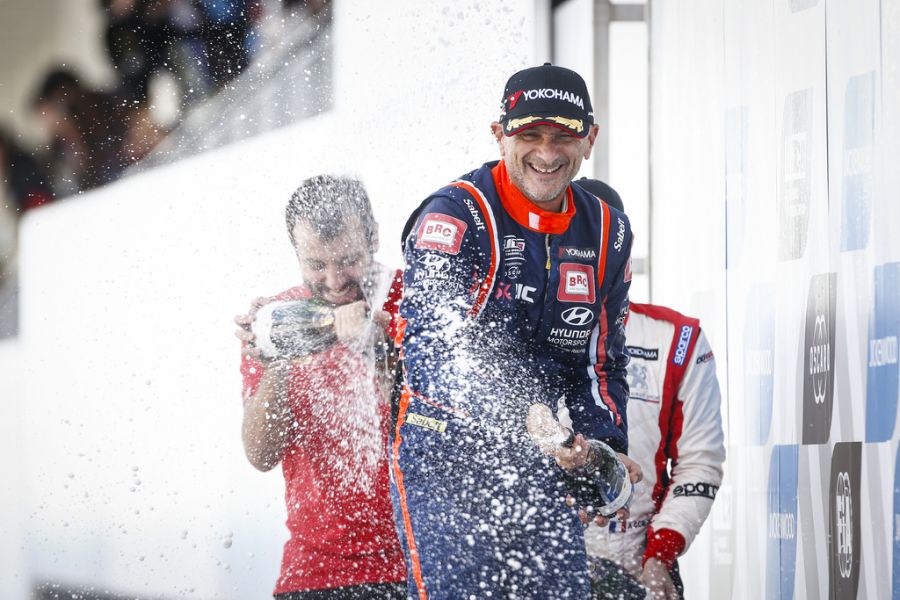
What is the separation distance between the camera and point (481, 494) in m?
2.09

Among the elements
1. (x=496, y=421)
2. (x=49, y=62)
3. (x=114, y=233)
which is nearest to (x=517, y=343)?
(x=496, y=421)

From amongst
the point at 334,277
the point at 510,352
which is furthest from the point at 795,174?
the point at 334,277

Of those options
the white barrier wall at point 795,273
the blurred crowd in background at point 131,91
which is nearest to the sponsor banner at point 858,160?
the white barrier wall at point 795,273

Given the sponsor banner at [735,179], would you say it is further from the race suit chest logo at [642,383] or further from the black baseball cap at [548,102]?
the black baseball cap at [548,102]

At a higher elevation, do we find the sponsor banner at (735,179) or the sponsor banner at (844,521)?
the sponsor banner at (735,179)

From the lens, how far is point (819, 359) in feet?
8.52

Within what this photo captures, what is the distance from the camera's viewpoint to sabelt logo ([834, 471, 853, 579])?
2402 mm

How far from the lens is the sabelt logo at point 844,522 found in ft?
7.88

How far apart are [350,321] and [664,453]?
871 millimetres

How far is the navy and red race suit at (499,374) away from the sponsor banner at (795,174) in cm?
58

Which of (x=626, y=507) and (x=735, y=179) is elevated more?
(x=735, y=179)

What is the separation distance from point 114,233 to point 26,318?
49 cm

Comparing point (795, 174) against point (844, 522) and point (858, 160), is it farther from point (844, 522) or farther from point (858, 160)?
point (844, 522)

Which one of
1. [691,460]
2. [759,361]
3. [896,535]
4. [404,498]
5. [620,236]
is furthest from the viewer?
[759,361]
